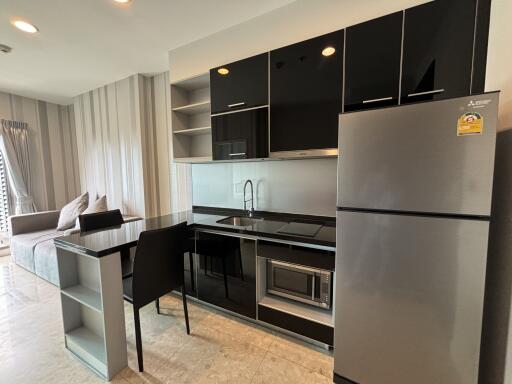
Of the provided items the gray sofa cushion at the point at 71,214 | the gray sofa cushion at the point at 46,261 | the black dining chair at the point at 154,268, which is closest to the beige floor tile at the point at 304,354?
the black dining chair at the point at 154,268

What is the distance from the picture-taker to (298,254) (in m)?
1.61

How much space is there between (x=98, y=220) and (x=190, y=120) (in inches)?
58.3

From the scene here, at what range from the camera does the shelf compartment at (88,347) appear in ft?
4.83

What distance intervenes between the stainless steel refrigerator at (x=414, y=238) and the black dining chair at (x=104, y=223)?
5.75 ft

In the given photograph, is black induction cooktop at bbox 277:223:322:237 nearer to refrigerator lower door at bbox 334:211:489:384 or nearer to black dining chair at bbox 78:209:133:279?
refrigerator lower door at bbox 334:211:489:384

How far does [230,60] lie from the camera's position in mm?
2094

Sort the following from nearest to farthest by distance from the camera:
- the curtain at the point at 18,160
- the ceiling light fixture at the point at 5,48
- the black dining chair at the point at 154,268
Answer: the black dining chair at the point at 154,268 < the ceiling light fixture at the point at 5,48 < the curtain at the point at 18,160

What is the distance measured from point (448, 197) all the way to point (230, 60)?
6.56 ft

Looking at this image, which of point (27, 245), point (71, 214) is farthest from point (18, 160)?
point (27, 245)

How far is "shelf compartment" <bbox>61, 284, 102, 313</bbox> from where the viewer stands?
1.45 metres

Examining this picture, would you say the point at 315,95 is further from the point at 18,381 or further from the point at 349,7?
the point at 18,381

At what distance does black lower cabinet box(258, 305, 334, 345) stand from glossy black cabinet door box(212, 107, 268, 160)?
4.26 feet

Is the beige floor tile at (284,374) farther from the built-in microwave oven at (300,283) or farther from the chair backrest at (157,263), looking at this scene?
the chair backrest at (157,263)

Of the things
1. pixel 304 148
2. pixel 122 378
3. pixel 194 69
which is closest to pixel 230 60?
pixel 194 69
